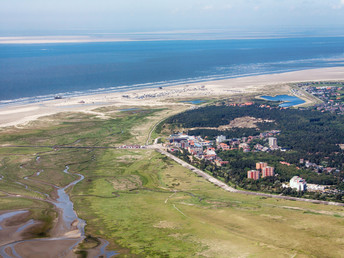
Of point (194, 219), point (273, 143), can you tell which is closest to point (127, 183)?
point (194, 219)

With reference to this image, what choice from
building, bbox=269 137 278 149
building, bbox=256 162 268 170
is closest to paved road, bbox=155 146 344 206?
building, bbox=256 162 268 170

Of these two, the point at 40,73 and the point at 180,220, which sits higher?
the point at 40,73

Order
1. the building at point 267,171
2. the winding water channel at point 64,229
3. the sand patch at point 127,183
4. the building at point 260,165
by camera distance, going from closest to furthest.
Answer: the winding water channel at point 64,229 < the sand patch at point 127,183 < the building at point 267,171 < the building at point 260,165

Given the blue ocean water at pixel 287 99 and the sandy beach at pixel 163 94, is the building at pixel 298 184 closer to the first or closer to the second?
the blue ocean water at pixel 287 99

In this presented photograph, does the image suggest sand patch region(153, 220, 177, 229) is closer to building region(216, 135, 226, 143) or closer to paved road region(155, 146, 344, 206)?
paved road region(155, 146, 344, 206)

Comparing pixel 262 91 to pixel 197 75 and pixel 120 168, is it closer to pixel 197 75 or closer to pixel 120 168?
pixel 197 75

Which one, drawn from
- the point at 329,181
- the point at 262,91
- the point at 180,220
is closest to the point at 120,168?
the point at 180,220

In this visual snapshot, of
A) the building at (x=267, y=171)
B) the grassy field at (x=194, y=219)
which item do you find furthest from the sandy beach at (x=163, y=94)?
the building at (x=267, y=171)
